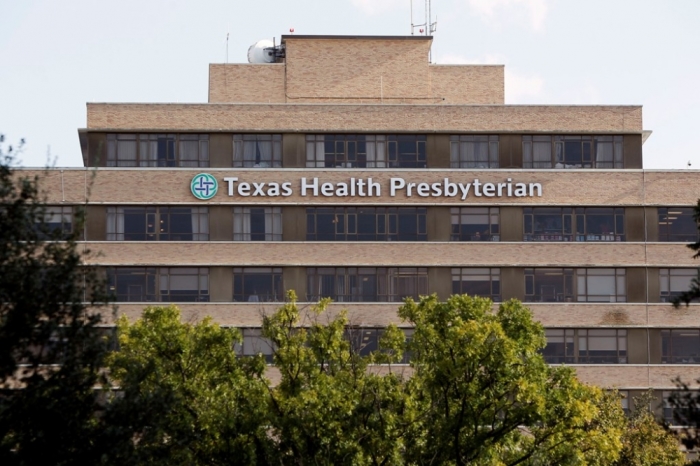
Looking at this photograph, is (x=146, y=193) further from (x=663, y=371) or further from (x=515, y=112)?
(x=663, y=371)

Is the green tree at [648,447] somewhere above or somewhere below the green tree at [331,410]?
below

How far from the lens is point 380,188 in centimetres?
7938

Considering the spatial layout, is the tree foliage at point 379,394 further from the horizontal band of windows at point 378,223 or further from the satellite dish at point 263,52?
the satellite dish at point 263,52

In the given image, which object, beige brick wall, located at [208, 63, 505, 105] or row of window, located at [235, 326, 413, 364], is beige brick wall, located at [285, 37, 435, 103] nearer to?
beige brick wall, located at [208, 63, 505, 105]

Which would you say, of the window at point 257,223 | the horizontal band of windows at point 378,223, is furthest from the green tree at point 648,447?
the window at point 257,223

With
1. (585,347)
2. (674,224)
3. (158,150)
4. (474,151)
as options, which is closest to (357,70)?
(474,151)

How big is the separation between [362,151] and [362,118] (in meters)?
1.68

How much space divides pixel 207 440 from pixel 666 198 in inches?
1523

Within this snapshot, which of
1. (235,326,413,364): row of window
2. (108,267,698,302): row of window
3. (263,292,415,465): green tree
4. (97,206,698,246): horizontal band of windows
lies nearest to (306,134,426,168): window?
(97,206,698,246): horizontal band of windows

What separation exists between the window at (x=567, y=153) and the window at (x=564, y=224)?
7.93 ft

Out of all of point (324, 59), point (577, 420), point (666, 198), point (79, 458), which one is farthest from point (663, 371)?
point (79, 458)

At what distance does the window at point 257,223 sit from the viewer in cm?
7900

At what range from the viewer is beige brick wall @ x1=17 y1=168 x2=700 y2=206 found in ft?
257

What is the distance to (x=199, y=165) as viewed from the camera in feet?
262
